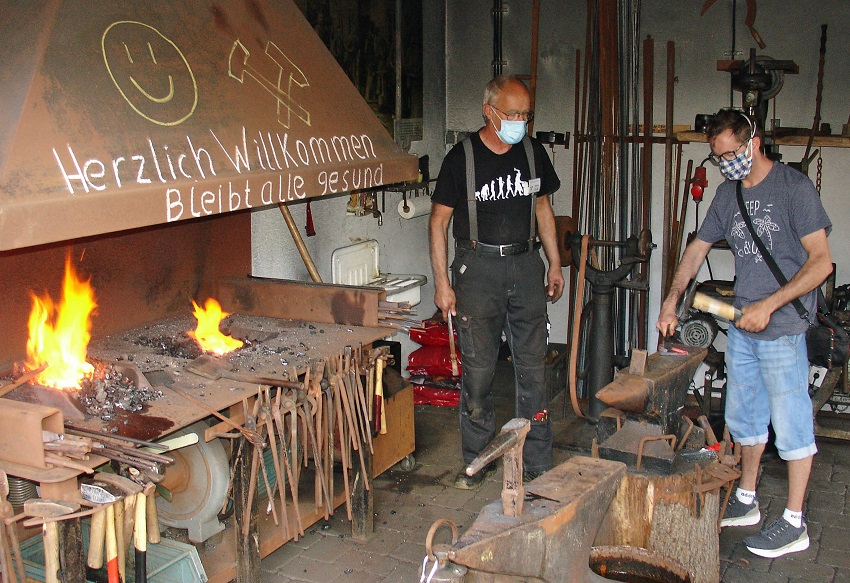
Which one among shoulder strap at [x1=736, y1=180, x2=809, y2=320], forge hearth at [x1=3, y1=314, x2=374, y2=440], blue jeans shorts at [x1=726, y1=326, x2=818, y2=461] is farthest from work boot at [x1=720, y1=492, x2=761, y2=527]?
forge hearth at [x1=3, y1=314, x2=374, y2=440]

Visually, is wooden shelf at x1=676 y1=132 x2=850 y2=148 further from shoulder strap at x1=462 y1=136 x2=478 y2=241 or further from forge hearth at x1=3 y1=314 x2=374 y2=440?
forge hearth at x1=3 y1=314 x2=374 y2=440

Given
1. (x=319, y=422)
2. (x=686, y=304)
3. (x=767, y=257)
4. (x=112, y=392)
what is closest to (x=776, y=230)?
(x=767, y=257)

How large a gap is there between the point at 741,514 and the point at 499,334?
1.38 metres

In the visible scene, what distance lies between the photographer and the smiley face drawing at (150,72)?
2996 millimetres

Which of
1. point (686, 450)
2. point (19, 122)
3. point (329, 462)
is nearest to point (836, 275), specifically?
point (686, 450)

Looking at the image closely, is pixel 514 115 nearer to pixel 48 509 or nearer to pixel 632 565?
pixel 632 565

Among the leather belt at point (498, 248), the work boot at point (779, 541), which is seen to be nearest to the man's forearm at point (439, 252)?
the leather belt at point (498, 248)

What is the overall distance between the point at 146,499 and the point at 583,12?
4712mm

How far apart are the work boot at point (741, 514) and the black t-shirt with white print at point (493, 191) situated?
5.14ft

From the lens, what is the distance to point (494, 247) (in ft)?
14.0

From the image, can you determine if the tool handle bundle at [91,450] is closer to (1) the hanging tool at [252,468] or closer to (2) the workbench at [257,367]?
(2) the workbench at [257,367]

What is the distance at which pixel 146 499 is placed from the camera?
9.02 ft

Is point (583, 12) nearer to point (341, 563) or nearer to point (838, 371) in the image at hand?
point (838, 371)

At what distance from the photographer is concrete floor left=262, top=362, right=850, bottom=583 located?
3.73 metres
